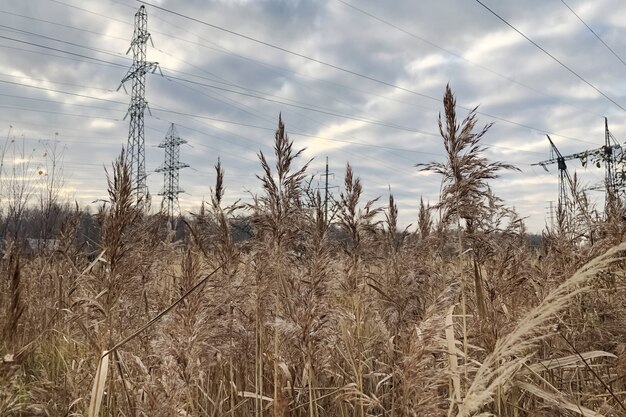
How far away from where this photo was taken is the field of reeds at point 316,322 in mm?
1939

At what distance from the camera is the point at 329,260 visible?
8.84 ft

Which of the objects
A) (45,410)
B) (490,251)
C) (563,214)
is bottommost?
(45,410)

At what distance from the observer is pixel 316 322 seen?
2.32 metres

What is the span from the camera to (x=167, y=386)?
1.93 m

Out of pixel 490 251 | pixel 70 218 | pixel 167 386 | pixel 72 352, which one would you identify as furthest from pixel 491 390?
pixel 70 218

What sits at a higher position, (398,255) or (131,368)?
(398,255)

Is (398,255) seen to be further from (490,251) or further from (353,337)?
(490,251)

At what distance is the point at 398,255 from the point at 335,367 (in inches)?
73.3

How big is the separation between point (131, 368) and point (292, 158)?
74.5 inches

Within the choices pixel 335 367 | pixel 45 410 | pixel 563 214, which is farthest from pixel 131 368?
pixel 563 214

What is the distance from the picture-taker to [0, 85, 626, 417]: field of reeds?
76.4 inches

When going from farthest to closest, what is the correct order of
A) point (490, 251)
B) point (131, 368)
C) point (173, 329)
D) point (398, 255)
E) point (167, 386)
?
point (398, 255), point (131, 368), point (490, 251), point (173, 329), point (167, 386)

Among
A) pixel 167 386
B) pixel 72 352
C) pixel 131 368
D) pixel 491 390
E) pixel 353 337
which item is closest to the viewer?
pixel 491 390

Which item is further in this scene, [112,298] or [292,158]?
[292,158]
